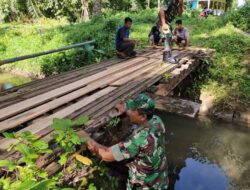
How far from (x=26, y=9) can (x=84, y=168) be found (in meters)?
28.2

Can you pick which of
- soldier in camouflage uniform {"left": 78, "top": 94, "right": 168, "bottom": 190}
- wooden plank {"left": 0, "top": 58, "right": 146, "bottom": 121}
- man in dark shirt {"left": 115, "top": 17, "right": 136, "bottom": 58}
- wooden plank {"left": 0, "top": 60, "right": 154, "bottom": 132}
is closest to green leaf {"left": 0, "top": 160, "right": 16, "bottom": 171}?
soldier in camouflage uniform {"left": 78, "top": 94, "right": 168, "bottom": 190}

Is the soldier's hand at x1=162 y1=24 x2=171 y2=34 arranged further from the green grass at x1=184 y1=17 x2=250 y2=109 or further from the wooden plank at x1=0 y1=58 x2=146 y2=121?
the green grass at x1=184 y1=17 x2=250 y2=109

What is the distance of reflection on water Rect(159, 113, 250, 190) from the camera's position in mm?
6855

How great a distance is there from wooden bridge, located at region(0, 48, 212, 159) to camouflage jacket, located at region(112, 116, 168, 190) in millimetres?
652

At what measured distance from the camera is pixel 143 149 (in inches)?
130

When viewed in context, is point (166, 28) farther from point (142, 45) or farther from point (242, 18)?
point (242, 18)

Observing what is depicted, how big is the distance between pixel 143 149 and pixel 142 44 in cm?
990

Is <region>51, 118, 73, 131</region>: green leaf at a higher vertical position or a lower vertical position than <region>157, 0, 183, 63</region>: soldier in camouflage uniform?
lower

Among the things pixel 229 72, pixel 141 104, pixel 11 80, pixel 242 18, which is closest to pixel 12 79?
pixel 11 80

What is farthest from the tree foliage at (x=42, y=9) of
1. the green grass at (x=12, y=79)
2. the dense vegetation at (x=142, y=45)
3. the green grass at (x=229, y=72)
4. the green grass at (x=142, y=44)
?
the green grass at (x=229, y=72)

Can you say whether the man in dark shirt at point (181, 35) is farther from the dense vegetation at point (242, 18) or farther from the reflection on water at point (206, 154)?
the dense vegetation at point (242, 18)

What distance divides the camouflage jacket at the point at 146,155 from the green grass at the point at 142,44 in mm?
6799

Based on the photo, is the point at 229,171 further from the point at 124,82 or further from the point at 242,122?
the point at 124,82

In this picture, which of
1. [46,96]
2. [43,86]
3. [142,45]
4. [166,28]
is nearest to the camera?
[46,96]
